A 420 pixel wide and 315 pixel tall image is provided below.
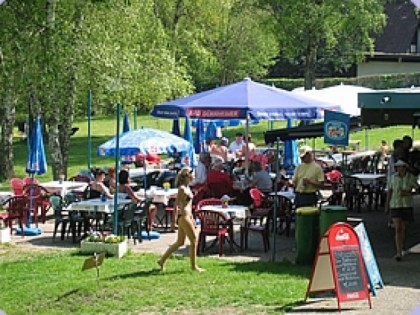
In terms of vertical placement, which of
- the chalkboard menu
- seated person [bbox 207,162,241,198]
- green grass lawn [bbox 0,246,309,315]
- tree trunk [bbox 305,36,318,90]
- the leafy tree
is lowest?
green grass lawn [bbox 0,246,309,315]

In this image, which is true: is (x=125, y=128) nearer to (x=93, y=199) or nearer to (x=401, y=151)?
(x=93, y=199)

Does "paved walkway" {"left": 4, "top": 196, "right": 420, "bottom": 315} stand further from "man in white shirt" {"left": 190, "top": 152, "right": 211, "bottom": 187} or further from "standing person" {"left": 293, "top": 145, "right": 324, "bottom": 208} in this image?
"man in white shirt" {"left": 190, "top": 152, "right": 211, "bottom": 187}

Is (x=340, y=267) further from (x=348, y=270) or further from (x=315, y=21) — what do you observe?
(x=315, y=21)

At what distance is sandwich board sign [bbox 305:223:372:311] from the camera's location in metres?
10.9

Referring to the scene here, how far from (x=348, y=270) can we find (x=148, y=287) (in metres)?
2.77

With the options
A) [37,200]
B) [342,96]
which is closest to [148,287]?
[37,200]

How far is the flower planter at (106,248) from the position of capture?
14.7 m

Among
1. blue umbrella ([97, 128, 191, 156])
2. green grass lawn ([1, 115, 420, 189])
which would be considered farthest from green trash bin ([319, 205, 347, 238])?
green grass lawn ([1, 115, 420, 189])

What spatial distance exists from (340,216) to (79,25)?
12.2 m

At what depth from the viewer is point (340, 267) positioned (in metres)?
10.9

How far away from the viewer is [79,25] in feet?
76.3

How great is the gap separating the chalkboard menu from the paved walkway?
8.8 inches

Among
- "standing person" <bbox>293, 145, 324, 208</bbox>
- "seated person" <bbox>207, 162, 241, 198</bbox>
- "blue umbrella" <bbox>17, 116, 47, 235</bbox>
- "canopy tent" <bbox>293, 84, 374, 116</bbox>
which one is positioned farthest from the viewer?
"canopy tent" <bbox>293, 84, 374, 116</bbox>

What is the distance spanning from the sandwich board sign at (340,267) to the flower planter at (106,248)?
179 inches
